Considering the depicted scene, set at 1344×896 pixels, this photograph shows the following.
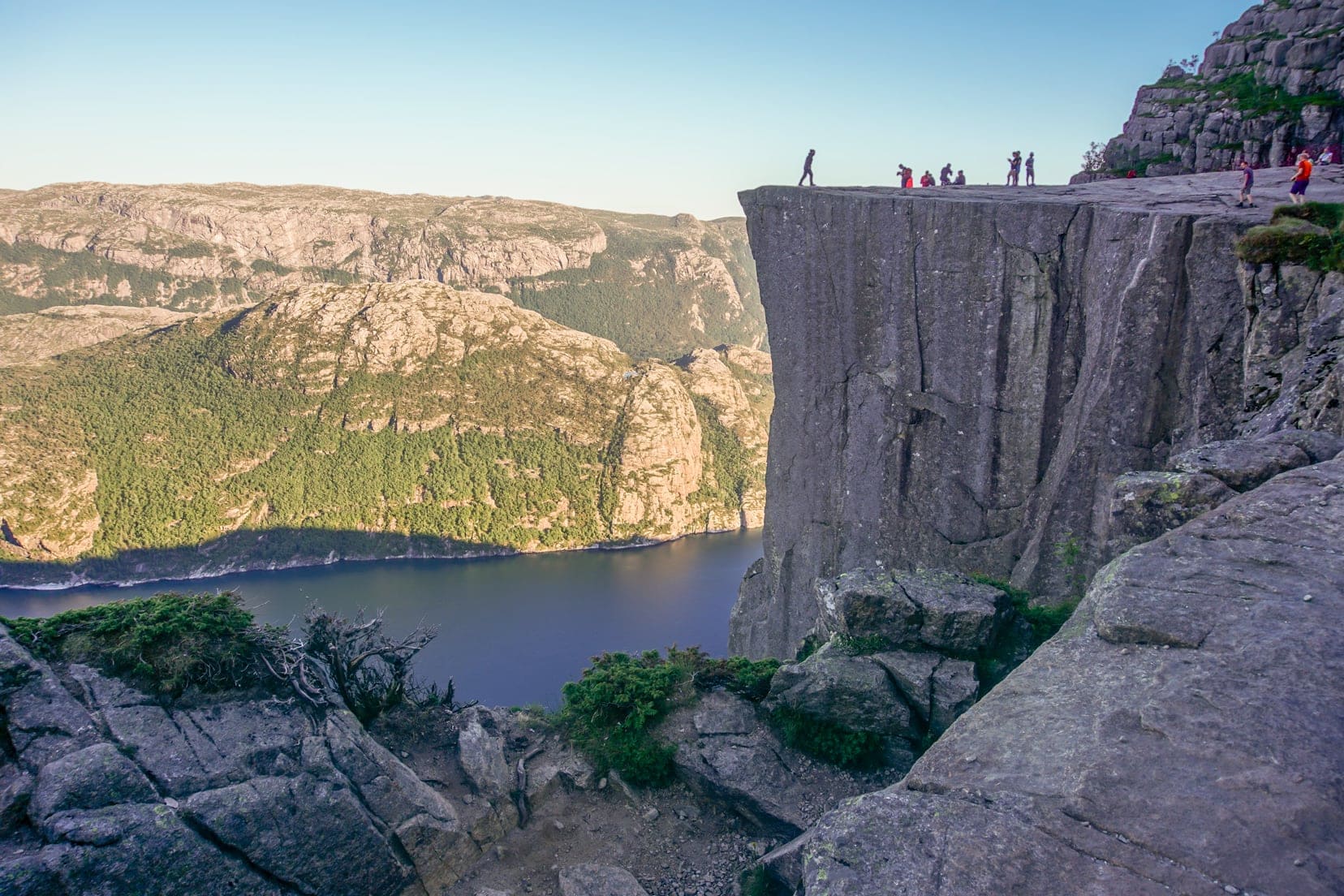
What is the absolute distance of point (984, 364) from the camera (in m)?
19.2

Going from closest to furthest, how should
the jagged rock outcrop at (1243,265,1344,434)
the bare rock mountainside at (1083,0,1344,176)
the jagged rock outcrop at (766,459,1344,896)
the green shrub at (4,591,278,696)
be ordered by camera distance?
the jagged rock outcrop at (766,459,1344,896), the green shrub at (4,591,278,696), the jagged rock outcrop at (1243,265,1344,434), the bare rock mountainside at (1083,0,1344,176)

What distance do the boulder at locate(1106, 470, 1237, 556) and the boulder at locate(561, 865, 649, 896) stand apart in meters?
8.18

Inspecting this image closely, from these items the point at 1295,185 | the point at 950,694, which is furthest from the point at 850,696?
the point at 1295,185

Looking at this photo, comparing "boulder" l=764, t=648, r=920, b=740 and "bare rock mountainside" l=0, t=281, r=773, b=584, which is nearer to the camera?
"boulder" l=764, t=648, r=920, b=740

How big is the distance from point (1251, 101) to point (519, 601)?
60812mm

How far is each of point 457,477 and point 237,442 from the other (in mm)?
26814

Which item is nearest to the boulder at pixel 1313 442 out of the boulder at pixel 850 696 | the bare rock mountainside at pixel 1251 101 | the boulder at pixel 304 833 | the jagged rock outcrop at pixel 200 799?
the boulder at pixel 850 696

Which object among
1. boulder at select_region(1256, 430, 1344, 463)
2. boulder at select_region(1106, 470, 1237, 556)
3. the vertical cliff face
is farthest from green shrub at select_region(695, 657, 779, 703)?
boulder at select_region(1256, 430, 1344, 463)

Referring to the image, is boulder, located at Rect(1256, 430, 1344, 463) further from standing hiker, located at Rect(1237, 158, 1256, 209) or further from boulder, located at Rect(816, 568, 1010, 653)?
standing hiker, located at Rect(1237, 158, 1256, 209)

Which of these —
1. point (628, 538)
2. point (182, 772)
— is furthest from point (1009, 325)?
point (628, 538)

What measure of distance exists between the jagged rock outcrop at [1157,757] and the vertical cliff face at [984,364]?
27.1ft

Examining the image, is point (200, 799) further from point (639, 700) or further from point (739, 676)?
point (739, 676)

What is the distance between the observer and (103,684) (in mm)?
9992

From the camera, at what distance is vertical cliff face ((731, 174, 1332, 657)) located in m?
15.2
